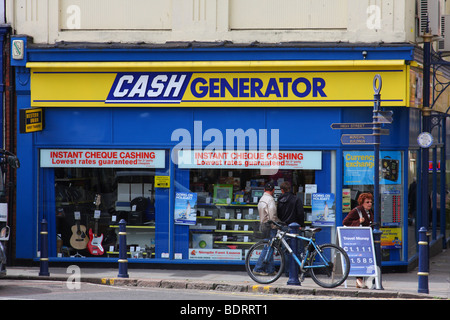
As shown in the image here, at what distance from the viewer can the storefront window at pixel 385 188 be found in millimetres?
15336

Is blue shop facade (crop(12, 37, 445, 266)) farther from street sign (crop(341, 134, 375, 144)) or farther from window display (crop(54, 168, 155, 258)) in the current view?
street sign (crop(341, 134, 375, 144))

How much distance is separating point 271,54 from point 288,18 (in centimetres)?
89

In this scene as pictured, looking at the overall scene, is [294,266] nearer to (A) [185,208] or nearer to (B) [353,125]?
(B) [353,125]

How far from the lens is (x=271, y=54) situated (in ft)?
50.2

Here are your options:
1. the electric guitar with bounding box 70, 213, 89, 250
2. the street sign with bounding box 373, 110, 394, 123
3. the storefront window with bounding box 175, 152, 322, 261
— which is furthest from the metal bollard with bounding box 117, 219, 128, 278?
the street sign with bounding box 373, 110, 394, 123

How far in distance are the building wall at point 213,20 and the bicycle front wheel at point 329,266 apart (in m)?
4.62

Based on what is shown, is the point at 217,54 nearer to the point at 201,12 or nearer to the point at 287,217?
the point at 201,12

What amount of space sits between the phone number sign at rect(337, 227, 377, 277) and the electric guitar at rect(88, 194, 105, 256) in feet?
18.6

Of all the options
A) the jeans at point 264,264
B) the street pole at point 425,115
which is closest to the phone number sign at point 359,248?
the jeans at point 264,264

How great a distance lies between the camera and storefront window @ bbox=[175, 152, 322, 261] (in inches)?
622

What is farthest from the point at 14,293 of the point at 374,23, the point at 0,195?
the point at 374,23

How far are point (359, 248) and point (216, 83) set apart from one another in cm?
476

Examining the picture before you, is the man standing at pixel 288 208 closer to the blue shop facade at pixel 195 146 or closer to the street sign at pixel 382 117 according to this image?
the blue shop facade at pixel 195 146

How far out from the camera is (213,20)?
51.2 feet
